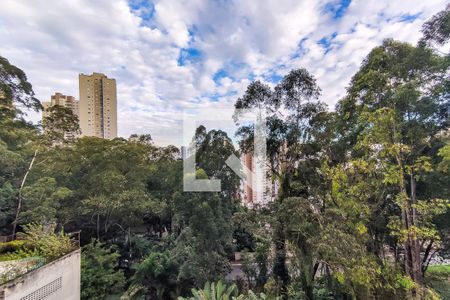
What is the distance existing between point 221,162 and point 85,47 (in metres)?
5.16

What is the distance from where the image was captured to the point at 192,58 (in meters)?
6.96

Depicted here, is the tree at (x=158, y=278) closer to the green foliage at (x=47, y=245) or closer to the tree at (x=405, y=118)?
the green foliage at (x=47, y=245)

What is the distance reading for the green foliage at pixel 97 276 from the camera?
612 centimetres

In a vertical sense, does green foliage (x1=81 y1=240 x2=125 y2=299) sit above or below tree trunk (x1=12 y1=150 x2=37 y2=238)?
below

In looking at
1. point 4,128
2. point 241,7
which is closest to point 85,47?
point 4,128

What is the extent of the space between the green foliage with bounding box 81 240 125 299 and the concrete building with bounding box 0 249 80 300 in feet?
3.55

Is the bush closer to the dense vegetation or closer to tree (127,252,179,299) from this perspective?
the dense vegetation

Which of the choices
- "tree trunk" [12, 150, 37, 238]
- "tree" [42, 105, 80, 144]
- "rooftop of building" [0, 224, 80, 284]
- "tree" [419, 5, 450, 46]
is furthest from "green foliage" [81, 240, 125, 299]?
"tree" [419, 5, 450, 46]

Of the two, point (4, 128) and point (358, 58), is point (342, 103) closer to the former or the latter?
point (358, 58)

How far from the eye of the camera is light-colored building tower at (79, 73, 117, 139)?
40.1ft

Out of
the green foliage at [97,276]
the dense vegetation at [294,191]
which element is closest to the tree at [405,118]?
the dense vegetation at [294,191]

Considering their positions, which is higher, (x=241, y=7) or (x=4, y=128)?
(x=241, y=7)

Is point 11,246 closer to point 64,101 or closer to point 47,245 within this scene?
point 47,245

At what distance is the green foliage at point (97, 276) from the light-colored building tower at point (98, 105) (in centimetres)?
764
